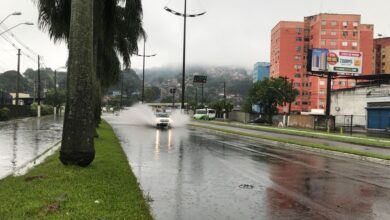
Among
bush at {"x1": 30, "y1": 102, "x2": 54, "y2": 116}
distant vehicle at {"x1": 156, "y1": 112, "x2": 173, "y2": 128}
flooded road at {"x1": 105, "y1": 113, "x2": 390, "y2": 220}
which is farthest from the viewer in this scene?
bush at {"x1": 30, "y1": 102, "x2": 54, "y2": 116}

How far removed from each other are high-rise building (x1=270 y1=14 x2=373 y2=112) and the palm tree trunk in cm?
13516

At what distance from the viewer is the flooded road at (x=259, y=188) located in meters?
8.52

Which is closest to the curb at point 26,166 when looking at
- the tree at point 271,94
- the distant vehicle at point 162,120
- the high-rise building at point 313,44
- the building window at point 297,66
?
the distant vehicle at point 162,120

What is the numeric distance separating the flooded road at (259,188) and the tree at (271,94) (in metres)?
75.3

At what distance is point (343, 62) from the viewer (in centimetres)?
6116

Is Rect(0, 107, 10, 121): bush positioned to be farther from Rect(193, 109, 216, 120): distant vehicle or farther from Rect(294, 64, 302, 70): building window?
Rect(294, 64, 302, 70): building window

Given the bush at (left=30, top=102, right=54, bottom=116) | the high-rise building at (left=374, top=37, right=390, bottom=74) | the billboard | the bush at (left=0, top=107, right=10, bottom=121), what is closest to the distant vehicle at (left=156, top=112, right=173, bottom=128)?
the bush at (left=0, top=107, right=10, bottom=121)

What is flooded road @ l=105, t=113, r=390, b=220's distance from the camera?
335 inches

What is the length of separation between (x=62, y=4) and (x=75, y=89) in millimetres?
5688

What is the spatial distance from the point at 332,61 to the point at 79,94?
177 feet

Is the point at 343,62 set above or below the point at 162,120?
above

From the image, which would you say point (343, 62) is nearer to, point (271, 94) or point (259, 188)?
point (271, 94)

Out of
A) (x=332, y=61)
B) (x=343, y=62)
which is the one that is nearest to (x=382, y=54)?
(x=343, y=62)

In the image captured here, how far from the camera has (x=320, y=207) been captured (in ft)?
29.4
